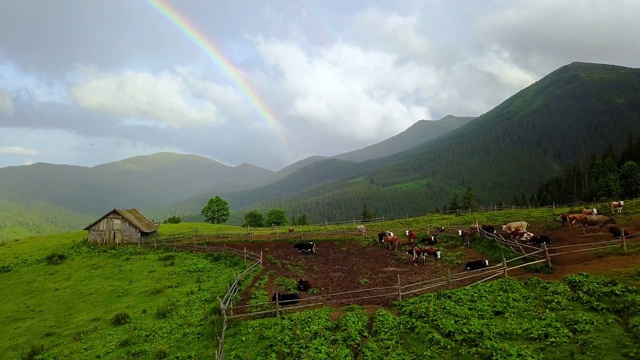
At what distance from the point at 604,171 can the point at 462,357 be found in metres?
95.1

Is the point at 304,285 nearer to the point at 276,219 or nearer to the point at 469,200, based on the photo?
the point at 276,219

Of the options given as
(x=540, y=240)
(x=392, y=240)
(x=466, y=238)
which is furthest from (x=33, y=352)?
(x=540, y=240)

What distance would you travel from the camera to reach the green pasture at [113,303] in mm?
21016

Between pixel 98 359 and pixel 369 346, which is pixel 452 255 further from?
pixel 98 359

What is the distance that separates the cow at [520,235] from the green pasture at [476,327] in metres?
13.7

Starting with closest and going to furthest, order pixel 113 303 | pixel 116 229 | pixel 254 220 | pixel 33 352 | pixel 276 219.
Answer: pixel 33 352 < pixel 113 303 < pixel 116 229 < pixel 276 219 < pixel 254 220

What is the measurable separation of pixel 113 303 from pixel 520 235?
38.6 metres

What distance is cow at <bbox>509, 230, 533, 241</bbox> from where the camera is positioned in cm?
3322

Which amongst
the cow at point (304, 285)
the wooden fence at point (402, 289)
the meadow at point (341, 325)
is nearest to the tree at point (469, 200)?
the wooden fence at point (402, 289)

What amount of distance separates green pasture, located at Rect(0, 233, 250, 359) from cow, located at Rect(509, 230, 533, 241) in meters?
28.5

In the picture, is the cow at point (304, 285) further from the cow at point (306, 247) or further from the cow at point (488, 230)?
the cow at point (488, 230)

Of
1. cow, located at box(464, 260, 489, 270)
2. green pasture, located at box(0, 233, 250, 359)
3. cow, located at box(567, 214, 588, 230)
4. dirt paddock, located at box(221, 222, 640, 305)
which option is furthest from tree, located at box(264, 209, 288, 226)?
cow, located at box(464, 260, 489, 270)

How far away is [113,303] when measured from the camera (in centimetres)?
2884

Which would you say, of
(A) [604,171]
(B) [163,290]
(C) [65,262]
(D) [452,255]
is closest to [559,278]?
(D) [452,255]
